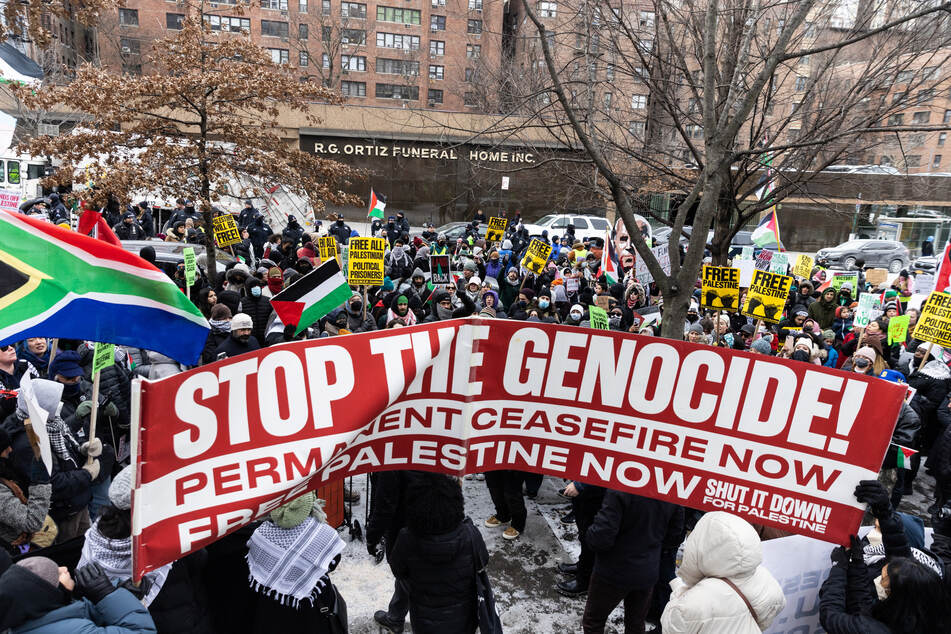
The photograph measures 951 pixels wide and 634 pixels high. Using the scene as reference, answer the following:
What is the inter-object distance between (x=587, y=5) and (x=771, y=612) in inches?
212

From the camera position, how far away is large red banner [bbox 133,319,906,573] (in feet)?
9.02

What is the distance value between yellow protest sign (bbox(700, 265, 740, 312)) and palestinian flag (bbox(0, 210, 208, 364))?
6524 mm

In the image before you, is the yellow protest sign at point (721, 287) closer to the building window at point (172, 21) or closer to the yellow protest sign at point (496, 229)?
the yellow protest sign at point (496, 229)

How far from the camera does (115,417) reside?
5035mm

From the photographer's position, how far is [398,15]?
51938mm

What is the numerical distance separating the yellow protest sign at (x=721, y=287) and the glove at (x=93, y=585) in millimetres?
7364

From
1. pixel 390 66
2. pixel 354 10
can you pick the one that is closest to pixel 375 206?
pixel 390 66

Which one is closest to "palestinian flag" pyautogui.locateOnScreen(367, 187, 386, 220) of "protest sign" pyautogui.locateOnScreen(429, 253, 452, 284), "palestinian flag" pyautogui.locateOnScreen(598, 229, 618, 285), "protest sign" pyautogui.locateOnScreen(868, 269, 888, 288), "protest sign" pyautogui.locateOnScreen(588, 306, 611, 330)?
"protest sign" pyautogui.locateOnScreen(429, 253, 452, 284)

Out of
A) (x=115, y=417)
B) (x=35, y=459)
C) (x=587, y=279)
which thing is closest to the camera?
(x=35, y=459)

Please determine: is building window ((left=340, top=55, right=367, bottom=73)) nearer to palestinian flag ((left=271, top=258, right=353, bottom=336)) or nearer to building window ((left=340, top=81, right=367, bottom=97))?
building window ((left=340, top=81, right=367, bottom=97))

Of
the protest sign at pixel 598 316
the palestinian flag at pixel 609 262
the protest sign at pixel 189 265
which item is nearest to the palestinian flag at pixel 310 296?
the protest sign at pixel 189 265

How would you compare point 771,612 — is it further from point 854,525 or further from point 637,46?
point 637,46

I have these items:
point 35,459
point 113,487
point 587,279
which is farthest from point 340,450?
point 587,279

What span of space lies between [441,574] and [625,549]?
49.6 inches
